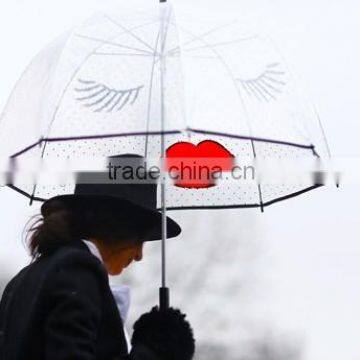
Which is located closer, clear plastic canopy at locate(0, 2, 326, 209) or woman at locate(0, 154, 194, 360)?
woman at locate(0, 154, 194, 360)

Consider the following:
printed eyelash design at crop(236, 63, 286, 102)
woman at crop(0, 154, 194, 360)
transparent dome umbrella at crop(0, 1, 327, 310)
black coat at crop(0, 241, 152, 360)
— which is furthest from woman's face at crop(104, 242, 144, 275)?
printed eyelash design at crop(236, 63, 286, 102)

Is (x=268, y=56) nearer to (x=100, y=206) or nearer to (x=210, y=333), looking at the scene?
(x=100, y=206)

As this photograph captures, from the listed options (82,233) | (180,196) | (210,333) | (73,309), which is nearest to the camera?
(73,309)

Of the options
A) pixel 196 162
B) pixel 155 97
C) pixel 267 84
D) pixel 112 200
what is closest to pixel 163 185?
pixel 196 162

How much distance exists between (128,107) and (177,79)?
190 millimetres

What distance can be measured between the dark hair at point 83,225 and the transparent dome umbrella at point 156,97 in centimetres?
41

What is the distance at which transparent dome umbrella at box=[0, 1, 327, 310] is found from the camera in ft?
11.0

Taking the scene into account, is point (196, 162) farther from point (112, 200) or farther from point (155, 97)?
point (112, 200)

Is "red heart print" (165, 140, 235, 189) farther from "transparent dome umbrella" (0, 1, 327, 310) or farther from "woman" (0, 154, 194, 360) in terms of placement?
"woman" (0, 154, 194, 360)

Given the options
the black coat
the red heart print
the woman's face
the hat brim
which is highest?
the red heart print

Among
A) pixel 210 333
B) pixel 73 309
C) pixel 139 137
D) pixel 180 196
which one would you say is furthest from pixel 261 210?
pixel 210 333

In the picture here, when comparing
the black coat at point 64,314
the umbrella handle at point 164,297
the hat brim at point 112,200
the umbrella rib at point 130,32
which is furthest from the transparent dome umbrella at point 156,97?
the black coat at point 64,314

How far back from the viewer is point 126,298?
281cm

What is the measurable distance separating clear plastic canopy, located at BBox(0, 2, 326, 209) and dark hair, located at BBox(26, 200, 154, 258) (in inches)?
19.2
